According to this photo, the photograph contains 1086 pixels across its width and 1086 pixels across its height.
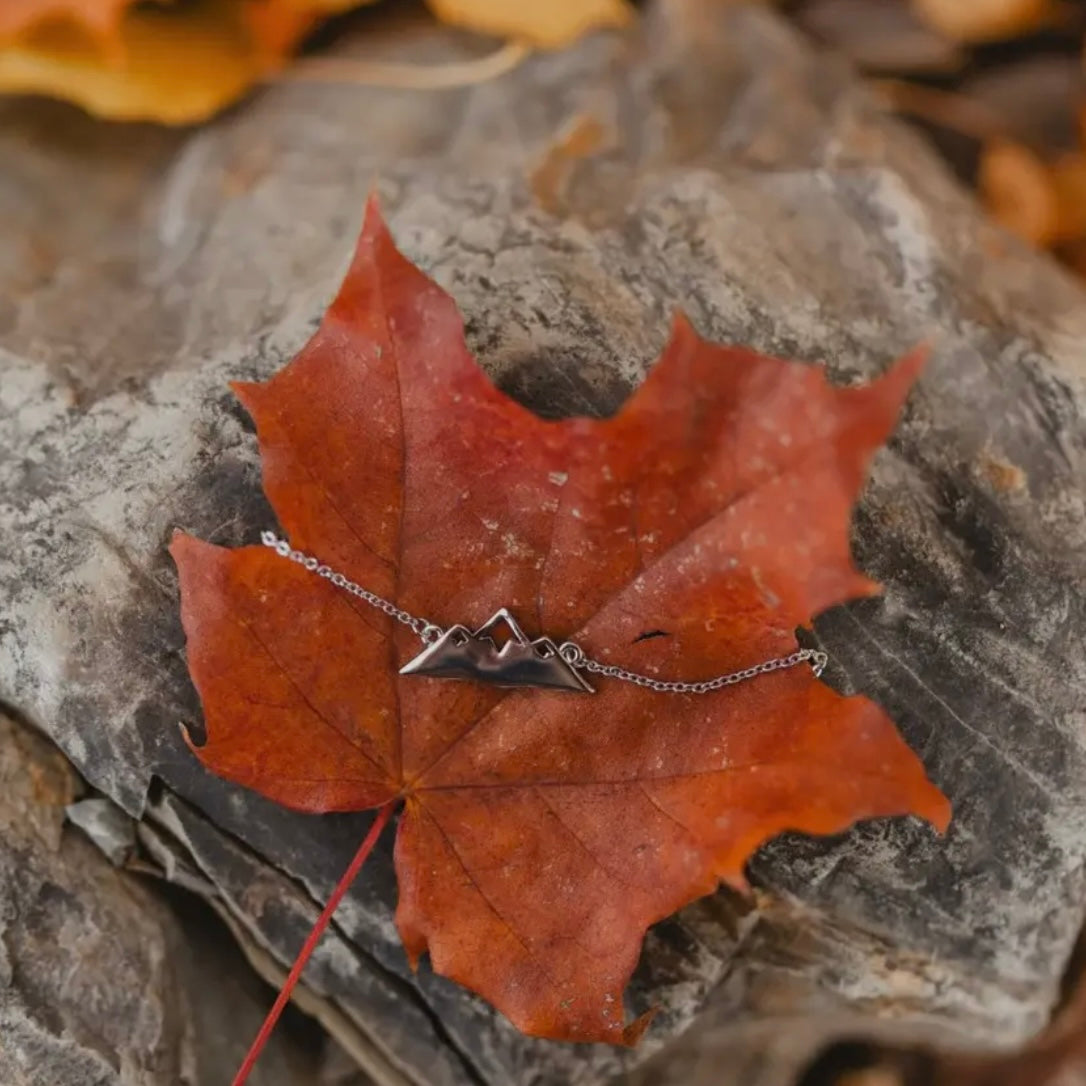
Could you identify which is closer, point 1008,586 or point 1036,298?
point 1008,586

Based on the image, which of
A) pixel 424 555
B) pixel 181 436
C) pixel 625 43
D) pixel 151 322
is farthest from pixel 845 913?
pixel 625 43

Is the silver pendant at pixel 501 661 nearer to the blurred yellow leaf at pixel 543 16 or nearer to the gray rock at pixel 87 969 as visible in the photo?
the gray rock at pixel 87 969

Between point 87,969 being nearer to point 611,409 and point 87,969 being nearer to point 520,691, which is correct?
point 520,691

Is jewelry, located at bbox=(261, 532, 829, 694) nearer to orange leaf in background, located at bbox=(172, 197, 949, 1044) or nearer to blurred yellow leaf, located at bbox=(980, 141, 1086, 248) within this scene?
orange leaf in background, located at bbox=(172, 197, 949, 1044)

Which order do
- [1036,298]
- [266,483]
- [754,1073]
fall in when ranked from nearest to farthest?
[266,483] → [1036,298] → [754,1073]

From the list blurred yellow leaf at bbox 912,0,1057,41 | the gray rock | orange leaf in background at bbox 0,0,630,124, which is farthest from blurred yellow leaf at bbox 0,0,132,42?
blurred yellow leaf at bbox 912,0,1057,41

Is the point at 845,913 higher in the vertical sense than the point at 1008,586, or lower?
lower

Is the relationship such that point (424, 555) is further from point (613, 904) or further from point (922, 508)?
point (922, 508)
